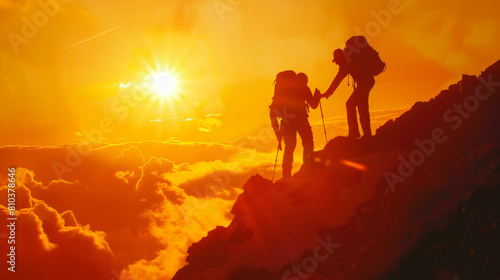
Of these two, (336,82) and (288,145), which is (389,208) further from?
(288,145)

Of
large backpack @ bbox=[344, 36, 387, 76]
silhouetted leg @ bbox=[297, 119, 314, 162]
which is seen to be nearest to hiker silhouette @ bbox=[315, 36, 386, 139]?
large backpack @ bbox=[344, 36, 387, 76]

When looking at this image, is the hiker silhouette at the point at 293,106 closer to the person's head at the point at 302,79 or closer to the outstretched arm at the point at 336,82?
the person's head at the point at 302,79

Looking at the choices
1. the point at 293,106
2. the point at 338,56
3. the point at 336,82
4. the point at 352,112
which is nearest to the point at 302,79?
the point at 293,106

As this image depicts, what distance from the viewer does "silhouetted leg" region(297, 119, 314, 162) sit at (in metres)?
15.7

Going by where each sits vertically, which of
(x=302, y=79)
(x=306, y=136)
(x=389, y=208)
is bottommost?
(x=389, y=208)

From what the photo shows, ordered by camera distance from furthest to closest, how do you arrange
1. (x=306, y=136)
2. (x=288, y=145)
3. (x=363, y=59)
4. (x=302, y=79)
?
(x=288, y=145) → (x=306, y=136) → (x=302, y=79) → (x=363, y=59)

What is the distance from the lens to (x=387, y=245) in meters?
8.28

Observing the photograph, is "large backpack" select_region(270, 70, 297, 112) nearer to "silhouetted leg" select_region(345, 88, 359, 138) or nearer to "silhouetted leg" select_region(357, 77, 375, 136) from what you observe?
"silhouetted leg" select_region(345, 88, 359, 138)

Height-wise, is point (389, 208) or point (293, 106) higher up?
point (293, 106)

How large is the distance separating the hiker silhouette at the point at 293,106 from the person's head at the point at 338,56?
86.3 inches

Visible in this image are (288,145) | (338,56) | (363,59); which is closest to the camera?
(363,59)

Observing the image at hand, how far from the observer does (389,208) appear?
31.7ft

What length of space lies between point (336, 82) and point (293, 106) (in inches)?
102

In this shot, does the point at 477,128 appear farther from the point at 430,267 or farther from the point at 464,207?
the point at 430,267
